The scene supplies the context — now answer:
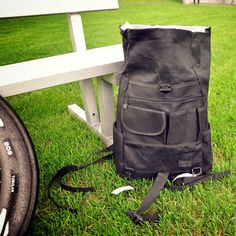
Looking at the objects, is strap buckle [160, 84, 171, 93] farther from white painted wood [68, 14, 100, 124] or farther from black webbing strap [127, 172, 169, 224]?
white painted wood [68, 14, 100, 124]

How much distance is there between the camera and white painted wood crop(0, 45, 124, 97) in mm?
1817

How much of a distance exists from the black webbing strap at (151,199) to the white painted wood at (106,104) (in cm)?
72

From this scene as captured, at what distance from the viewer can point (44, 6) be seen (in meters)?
2.55

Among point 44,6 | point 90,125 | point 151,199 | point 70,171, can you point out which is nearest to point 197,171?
point 151,199

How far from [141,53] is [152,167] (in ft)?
2.22

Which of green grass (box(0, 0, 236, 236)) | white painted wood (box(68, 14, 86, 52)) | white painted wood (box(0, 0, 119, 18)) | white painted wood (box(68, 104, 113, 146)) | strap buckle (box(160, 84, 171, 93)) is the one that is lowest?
green grass (box(0, 0, 236, 236))

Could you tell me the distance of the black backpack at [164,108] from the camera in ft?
5.79

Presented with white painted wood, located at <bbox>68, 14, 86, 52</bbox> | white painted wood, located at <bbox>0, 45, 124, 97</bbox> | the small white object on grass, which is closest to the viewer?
white painted wood, located at <bbox>0, 45, 124, 97</bbox>

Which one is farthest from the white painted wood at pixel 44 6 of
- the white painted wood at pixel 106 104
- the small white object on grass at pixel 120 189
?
the small white object on grass at pixel 120 189

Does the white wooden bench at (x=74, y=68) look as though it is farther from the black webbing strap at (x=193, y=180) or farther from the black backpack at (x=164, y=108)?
the black webbing strap at (x=193, y=180)

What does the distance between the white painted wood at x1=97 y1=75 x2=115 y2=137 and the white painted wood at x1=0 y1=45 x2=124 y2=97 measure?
0.71 ft

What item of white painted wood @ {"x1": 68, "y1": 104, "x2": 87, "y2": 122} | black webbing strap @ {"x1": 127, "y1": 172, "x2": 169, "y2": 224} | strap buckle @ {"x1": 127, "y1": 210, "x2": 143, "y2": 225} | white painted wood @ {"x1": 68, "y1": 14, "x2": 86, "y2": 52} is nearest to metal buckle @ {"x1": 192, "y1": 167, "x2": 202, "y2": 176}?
black webbing strap @ {"x1": 127, "y1": 172, "x2": 169, "y2": 224}

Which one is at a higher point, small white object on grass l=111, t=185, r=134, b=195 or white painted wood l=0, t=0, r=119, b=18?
white painted wood l=0, t=0, r=119, b=18

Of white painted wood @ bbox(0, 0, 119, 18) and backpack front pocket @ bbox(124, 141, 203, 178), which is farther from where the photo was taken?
white painted wood @ bbox(0, 0, 119, 18)
